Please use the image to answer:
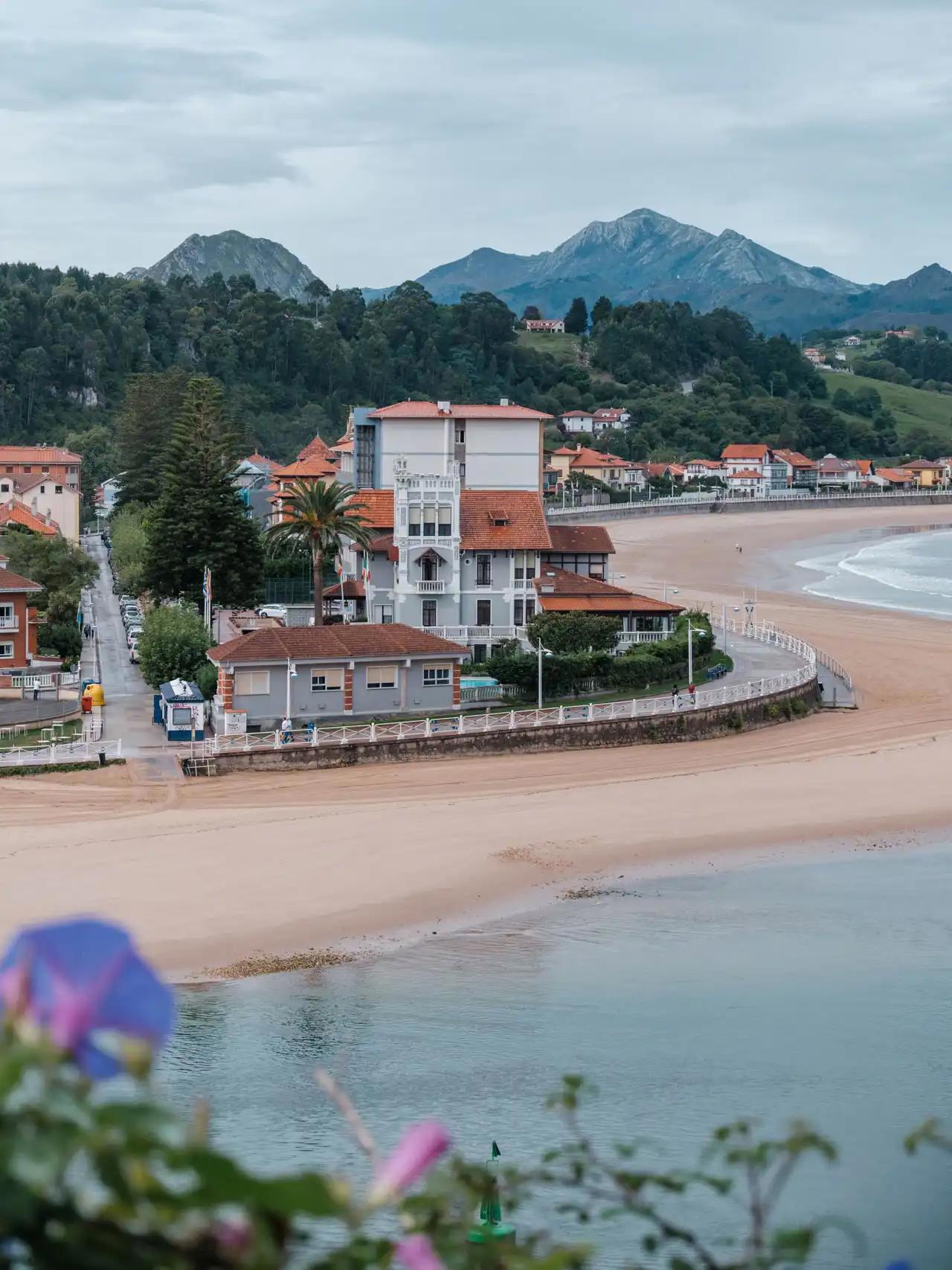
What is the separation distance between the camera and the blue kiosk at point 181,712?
39.4m

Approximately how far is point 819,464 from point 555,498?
1915 inches

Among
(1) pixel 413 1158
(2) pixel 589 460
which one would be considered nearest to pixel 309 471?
(2) pixel 589 460

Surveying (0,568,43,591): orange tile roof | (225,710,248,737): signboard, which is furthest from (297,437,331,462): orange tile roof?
(225,710,248,737): signboard

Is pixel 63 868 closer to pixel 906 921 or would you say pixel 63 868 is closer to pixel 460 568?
pixel 906 921

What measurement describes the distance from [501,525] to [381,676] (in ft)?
28.6

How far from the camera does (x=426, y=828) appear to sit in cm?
3192

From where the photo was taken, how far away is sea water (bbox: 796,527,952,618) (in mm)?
74938

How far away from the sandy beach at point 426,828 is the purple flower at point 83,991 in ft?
68.9

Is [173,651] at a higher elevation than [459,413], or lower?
lower

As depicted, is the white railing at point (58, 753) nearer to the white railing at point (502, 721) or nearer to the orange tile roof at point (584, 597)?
the white railing at point (502, 721)

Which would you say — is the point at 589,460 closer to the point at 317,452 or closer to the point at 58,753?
the point at 317,452

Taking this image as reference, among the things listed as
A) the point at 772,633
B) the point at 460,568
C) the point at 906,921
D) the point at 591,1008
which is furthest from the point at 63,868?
the point at 772,633

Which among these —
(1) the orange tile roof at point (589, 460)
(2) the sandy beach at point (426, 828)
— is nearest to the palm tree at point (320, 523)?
(2) the sandy beach at point (426, 828)

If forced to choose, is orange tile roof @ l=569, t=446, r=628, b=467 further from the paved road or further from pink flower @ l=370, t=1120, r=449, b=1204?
pink flower @ l=370, t=1120, r=449, b=1204
